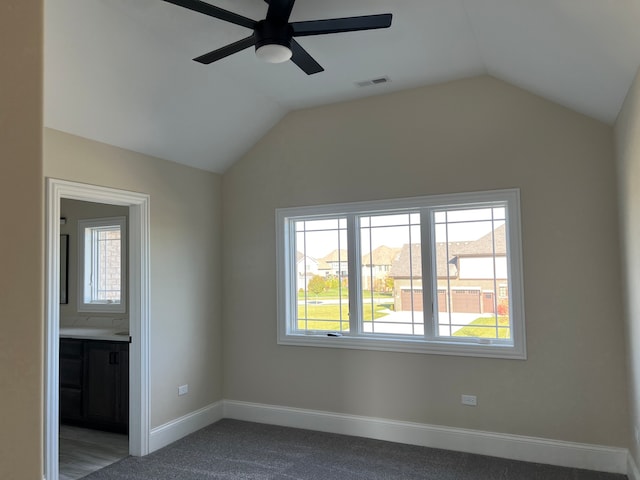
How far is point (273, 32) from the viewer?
2490mm

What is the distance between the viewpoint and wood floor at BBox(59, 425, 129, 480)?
3.70 metres

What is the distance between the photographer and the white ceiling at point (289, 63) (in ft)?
8.50

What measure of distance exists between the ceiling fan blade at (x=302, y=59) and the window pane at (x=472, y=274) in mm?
1860

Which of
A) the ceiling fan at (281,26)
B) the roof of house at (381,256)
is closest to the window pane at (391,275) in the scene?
the roof of house at (381,256)

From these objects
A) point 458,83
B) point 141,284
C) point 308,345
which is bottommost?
point 308,345

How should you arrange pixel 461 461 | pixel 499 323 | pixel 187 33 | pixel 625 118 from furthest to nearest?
1. pixel 499 323
2. pixel 461 461
3. pixel 187 33
4. pixel 625 118

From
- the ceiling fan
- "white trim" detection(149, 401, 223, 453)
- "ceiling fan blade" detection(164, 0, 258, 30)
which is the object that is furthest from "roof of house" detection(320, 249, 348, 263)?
"ceiling fan blade" detection(164, 0, 258, 30)

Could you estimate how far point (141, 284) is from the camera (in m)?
4.03

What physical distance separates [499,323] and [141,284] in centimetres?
312

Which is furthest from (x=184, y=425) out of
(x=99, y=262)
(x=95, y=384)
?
(x=99, y=262)

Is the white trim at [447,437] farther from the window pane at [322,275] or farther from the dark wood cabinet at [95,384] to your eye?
the dark wood cabinet at [95,384]

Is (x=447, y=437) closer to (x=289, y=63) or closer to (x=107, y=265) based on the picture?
(x=289, y=63)

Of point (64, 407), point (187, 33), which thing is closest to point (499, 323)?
point (187, 33)

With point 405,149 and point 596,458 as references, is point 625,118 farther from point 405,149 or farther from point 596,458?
point 596,458
